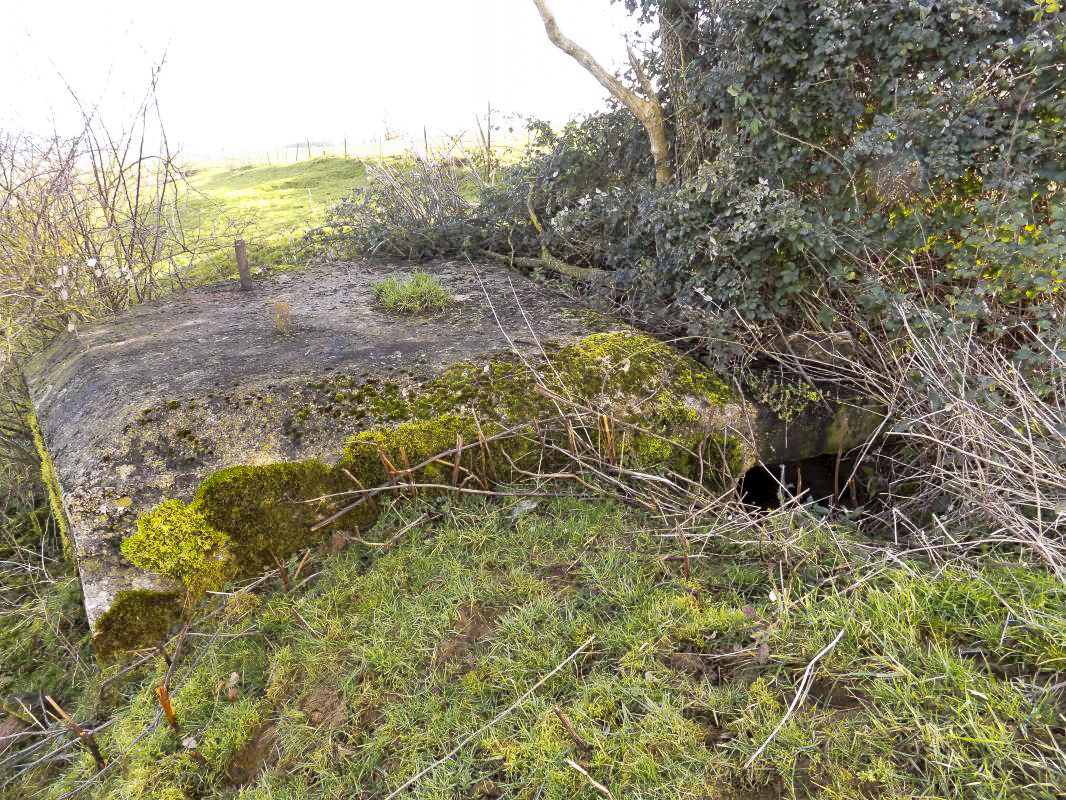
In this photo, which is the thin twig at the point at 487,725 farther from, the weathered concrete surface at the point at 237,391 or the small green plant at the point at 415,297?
the small green plant at the point at 415,297

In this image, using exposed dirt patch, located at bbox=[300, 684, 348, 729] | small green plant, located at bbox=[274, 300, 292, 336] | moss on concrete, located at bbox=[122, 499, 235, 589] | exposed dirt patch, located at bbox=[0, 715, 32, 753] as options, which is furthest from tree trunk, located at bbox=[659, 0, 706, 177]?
exposed dirt patch, located at bbox=[0, 715, 32, 753]

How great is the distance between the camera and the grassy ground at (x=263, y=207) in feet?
23.8

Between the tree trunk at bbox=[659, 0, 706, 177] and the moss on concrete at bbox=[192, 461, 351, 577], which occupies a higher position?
the tree trunk at bbox=[659, 0, 706, 177]

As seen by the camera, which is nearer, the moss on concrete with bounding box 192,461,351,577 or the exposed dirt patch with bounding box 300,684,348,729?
the exposed dirt patch with bounding box 300,684,348,729

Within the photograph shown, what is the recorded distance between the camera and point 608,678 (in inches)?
83.1

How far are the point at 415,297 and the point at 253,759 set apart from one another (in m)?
3.18

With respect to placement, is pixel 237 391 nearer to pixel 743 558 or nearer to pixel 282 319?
pixel 282 319

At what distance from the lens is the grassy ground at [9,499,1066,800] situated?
5.68 ft

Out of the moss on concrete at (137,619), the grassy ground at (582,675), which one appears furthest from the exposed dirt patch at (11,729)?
the moss on concrete at (137,619)

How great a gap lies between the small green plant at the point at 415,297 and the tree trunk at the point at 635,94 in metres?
1.97

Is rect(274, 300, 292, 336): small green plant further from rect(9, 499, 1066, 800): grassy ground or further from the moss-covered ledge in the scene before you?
rect(9, 499, 1066, 800): grassy ground

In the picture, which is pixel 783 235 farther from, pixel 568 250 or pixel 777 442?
pixel 568 250

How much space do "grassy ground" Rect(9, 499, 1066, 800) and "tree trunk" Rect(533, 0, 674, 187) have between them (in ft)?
10.3

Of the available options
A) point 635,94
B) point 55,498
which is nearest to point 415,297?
point 635,94
